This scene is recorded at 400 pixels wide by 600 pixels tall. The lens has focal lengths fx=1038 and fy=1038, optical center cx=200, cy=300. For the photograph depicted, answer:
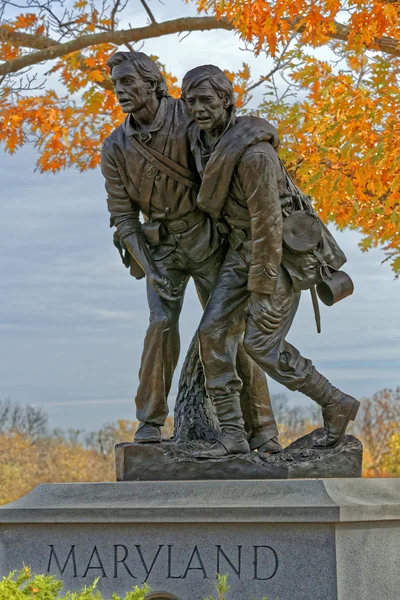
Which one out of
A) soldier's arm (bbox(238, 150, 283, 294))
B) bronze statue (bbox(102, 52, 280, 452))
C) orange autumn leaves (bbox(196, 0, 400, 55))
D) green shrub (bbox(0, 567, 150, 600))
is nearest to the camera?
green shrub (bbox(0, 567, 150, 600))

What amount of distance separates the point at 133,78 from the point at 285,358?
6.35 feet

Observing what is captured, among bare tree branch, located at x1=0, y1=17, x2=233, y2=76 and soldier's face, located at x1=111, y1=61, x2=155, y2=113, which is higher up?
bare tree branch, located at x1=0, y1=17, x2=233, y2=76

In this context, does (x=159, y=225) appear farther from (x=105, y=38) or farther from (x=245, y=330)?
(x=105, y=38)

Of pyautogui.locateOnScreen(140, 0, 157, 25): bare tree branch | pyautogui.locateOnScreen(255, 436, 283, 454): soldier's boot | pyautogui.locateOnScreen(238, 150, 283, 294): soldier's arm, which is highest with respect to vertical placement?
pyautogui.locateOnScreen(140, 0, 157, 25): bare tree branch

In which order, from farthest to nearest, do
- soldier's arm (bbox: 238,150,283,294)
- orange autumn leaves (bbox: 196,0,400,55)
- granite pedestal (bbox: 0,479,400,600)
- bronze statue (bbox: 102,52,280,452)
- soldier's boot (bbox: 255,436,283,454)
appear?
orange autumn leaves (bbox: 196,0,400,55)
soldier's boot (bbox: 255,436,283,454)
bronze statue (bbox: 102,52,280,452)
soldier's arm (bbox: 238,150,283,294)
granite pedestal (bbox: 0,479,400,600)

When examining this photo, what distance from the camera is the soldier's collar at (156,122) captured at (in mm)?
6415

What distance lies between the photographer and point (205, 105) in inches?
239

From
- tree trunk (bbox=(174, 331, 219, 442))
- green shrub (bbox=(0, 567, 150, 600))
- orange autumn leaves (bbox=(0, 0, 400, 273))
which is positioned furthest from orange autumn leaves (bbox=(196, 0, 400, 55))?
green shrub (bbox=(0, 567, 150, 600))

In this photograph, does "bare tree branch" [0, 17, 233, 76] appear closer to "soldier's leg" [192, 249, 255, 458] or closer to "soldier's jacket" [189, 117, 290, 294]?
"soldier's jacket" [189, 117, 290, 294]

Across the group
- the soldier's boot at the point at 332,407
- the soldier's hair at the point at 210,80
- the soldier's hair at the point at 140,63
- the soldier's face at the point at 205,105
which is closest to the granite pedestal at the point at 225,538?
the soldier's boot at the point at 332,407

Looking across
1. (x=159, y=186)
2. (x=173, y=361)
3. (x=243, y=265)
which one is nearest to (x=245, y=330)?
(x=243, y=265)

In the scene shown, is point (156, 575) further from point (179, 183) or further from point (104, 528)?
point (179, 183)

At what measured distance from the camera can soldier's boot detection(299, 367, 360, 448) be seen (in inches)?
249

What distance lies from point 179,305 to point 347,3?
3.97 m
